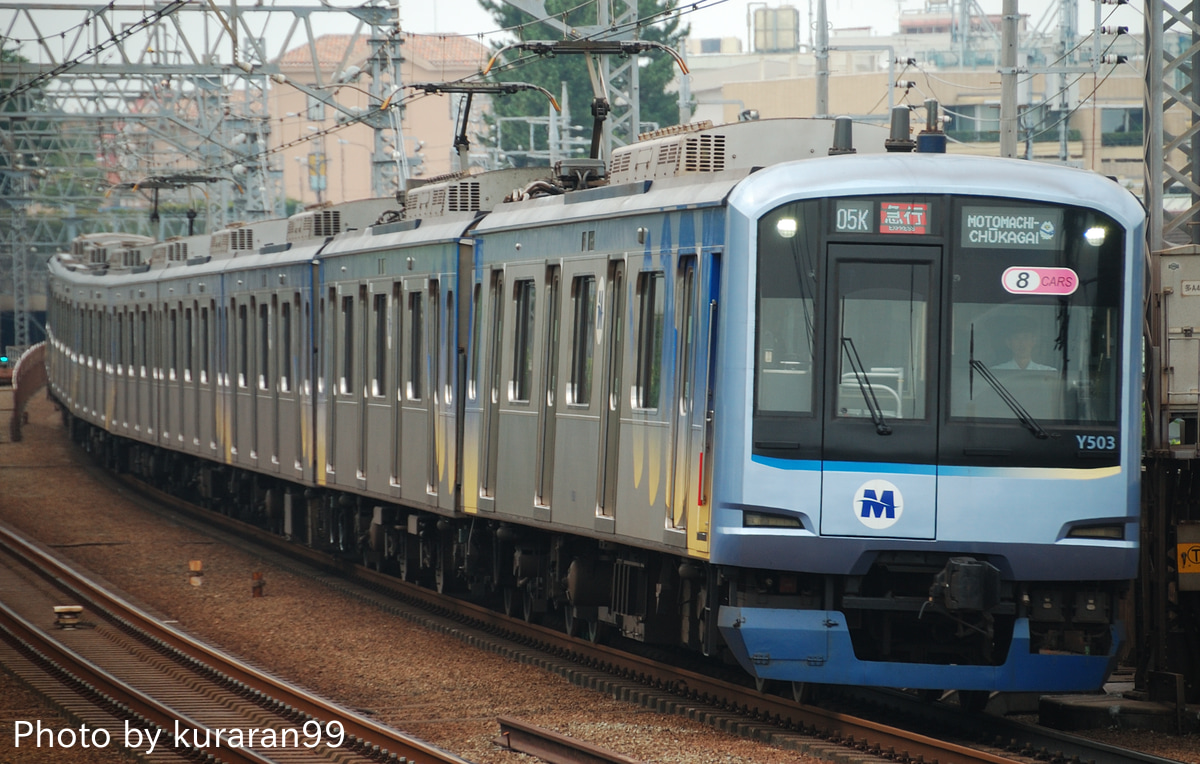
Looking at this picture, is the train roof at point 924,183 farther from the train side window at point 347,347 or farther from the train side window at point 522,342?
the train side window at point 347,347

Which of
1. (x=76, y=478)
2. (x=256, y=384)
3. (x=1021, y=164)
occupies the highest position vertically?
(x=1021, y=164)

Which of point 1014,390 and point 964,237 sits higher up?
point 964,237

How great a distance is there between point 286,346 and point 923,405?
11296 millimetres

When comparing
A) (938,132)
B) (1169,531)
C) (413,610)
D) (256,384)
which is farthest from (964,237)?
(256,384)

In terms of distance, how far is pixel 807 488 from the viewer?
30.3 ft

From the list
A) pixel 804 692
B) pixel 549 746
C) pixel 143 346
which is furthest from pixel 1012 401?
pixel 143 346

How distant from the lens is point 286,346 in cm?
1956

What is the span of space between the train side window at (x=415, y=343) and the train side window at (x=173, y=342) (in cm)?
1064

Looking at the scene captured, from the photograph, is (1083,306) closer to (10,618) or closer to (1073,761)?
(1073,761)

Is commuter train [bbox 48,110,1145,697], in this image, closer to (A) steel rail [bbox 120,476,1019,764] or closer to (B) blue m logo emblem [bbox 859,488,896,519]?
(B) blue m logo emblem [bbox 859,488,896,519]

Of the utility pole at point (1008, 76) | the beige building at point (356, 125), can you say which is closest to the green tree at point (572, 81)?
the beige building at point (356, 125)

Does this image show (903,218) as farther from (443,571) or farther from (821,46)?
(821,46)

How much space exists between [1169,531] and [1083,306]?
1410 mm

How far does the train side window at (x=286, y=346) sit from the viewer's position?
19.3 m
